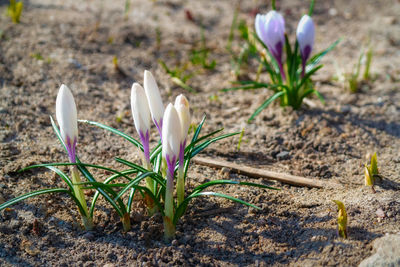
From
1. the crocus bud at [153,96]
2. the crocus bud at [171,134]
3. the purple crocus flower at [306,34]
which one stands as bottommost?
the crocus bud at [171,134]

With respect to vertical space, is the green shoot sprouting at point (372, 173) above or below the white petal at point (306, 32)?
below

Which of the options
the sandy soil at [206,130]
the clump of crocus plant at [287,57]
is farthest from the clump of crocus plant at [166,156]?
the clump of crocus plant at [287,57]

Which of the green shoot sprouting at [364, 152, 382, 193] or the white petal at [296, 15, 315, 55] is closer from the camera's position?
the green shoot sprouting at [364, 152, 382, 193]

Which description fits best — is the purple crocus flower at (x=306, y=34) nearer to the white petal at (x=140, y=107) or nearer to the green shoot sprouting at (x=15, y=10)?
the white petal at (x=140, y=107)

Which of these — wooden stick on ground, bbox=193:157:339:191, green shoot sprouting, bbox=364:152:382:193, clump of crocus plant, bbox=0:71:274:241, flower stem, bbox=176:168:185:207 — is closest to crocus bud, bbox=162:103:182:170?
clump of crocus plant, bbox=0:71:274:241

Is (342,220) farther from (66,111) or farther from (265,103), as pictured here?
(66,111)

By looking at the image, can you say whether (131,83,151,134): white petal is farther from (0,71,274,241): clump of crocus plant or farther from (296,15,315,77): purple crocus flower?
(296,15,315,77): purple crocus flower

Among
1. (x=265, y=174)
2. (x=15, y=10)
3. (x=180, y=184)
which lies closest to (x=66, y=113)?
(x=180, y=184)
